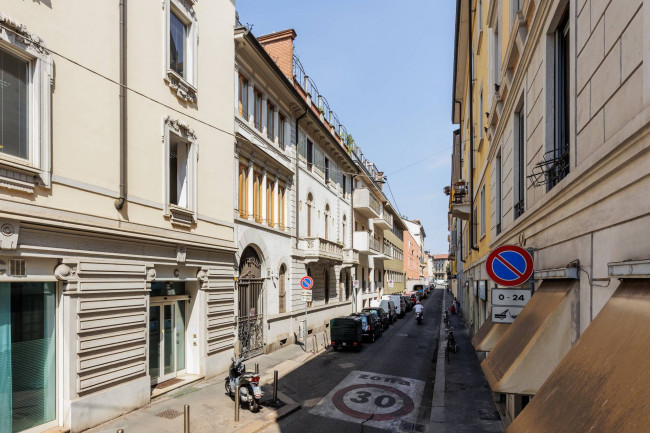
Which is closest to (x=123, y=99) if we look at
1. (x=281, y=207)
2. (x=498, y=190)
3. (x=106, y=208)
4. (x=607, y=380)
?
(x=106, y=208)

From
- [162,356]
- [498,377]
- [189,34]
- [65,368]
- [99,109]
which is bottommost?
[162,356]

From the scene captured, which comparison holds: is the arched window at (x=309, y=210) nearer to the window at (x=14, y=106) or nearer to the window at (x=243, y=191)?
the window at (x=243, y=191)

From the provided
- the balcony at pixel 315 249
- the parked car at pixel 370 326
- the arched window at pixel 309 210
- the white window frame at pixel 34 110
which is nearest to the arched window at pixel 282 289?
the balcony at pixel 315 249

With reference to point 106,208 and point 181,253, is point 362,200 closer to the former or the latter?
point 181,253

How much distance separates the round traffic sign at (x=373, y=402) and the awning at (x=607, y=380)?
7.61 meters

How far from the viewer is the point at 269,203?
19.8m

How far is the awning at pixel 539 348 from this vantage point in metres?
4.93

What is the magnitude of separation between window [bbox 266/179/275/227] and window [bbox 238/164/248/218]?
6.77 ft

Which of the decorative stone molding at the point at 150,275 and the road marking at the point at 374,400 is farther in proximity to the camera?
the decorative stone molding at the point at 150,275

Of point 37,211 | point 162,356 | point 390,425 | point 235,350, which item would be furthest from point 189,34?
point 390,425

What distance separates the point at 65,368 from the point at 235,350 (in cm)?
735

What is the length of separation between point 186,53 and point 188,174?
4032 millimetres

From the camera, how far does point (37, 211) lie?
8234mm

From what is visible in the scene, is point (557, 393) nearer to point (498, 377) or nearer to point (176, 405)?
point (498, 377)
